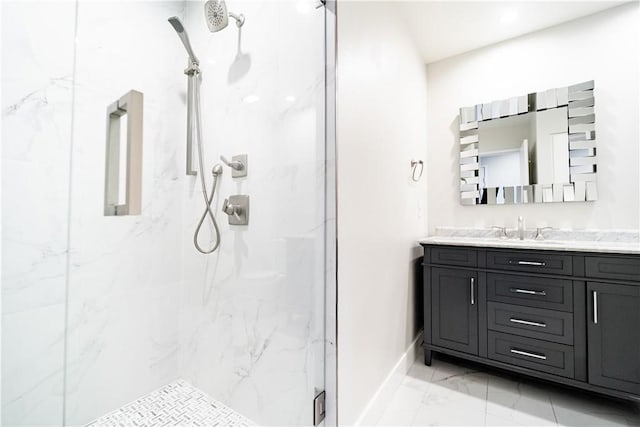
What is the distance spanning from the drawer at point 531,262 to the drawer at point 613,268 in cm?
8

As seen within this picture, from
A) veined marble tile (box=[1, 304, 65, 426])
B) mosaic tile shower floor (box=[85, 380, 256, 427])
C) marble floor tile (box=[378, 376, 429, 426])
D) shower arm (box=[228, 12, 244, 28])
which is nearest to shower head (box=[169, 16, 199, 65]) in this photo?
shower arm (box=[228, 12, 244, 28])

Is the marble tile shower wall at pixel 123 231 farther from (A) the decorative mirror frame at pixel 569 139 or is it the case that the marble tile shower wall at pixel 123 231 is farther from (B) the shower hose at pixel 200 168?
(A) the decorative mirror frame at pixel 569 139

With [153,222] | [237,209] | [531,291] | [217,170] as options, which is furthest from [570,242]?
[153,222]

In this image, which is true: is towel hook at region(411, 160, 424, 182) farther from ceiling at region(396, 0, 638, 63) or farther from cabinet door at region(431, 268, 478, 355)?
ceiling at region(396, 0, 638, 63)

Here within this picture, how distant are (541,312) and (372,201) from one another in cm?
115

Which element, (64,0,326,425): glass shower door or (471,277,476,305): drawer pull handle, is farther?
(471,277,476,305): drawer pull handle

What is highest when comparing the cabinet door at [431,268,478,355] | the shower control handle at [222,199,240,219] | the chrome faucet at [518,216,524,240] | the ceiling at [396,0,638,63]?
the ceiling at [396,0,638,63]

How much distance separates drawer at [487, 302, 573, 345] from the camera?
1528 mm

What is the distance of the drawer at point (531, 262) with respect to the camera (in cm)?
154

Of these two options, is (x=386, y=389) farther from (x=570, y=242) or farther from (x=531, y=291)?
(x=570, y=242)

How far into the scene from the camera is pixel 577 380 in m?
1.49

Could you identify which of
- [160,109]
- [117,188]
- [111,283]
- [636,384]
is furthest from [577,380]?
[160,109]

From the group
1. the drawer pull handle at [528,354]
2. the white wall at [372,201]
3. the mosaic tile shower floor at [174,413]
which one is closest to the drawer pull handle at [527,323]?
the drawer pull handle at [528,354]

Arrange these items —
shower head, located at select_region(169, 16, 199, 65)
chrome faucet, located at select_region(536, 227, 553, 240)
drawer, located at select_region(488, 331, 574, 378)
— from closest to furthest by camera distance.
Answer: shower head, located at select_region(169, 16, 199, 65) → drawer, located at select_region(488, 331, 574, 378) → chrome faucet, located at select_region(536, 227, 553, 240)
